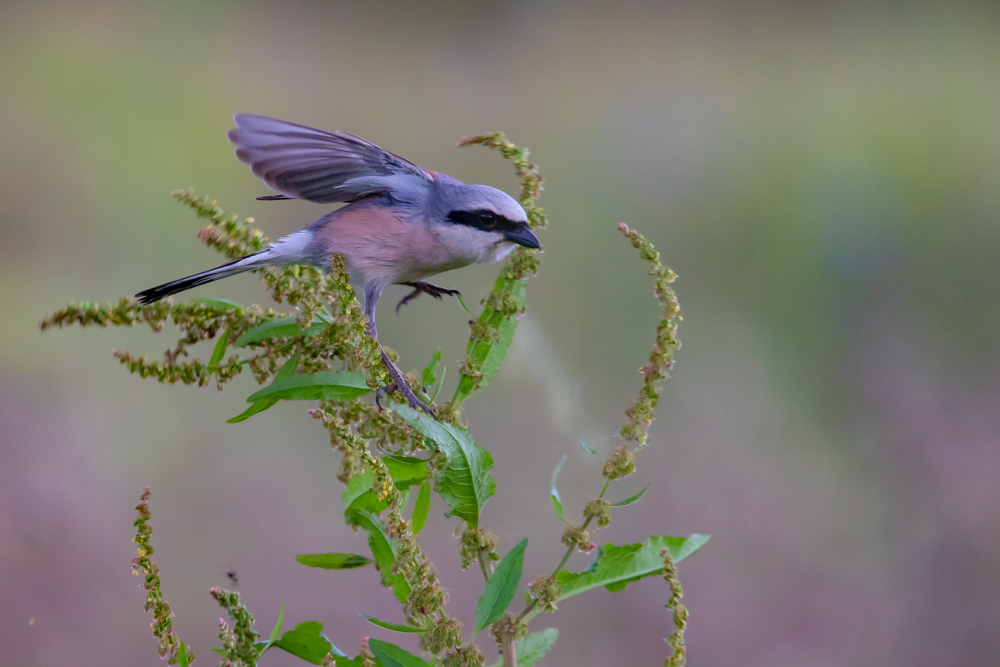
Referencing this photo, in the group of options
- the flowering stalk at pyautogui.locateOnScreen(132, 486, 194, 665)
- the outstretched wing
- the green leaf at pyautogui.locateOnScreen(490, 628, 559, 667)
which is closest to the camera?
the flowering stalk at pyautogui.locateOnScreen(132, 486, 194, 665)

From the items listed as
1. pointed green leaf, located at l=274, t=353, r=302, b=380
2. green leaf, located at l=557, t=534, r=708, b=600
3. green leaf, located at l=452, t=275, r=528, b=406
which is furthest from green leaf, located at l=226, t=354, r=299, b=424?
green leaf, located at l=557, t=534, r=708, b=600

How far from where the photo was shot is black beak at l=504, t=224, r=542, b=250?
2.05ft

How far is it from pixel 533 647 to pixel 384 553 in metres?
0.13

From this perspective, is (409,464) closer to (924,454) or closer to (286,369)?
(286,369)

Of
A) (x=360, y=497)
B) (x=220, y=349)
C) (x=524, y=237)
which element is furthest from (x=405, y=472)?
Result: (x=524, y=237)

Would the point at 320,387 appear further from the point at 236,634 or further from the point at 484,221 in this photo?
the point at 484,221

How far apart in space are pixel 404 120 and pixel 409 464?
1047mm

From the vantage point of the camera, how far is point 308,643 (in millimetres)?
478

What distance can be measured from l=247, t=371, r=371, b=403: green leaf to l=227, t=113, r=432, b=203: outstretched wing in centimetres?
26

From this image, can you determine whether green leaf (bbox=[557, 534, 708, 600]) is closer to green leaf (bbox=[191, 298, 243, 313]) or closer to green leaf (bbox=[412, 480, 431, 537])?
green leaf (bbox=[412, 480, 431, 537])

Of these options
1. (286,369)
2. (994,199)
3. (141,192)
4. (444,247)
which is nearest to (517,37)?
(141,192)

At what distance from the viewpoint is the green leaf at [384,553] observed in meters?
0.45

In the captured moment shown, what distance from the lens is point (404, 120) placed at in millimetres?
1382

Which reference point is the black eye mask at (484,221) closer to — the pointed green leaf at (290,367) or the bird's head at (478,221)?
the bird's head at (478,221)
